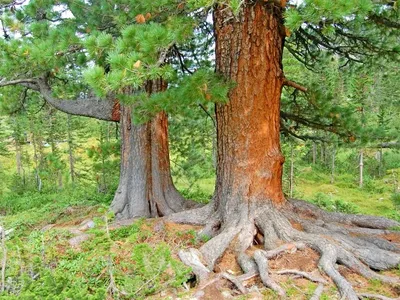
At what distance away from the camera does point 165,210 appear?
5348mm

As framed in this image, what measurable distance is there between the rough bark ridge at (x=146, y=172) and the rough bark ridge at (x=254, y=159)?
1.40 m

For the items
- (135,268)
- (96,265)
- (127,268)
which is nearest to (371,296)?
(135,268)

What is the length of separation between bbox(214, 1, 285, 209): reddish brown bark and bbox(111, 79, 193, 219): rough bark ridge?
1.52 meters

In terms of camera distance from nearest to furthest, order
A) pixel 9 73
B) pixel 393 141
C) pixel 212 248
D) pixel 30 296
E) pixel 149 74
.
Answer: pixel 30 296, pixel 149 74, pixel 212 248, pixel 9 73, pixel 393 141

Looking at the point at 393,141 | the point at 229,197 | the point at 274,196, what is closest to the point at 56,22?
the point at 229,197

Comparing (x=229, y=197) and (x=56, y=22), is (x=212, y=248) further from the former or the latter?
(x=56, y=22)

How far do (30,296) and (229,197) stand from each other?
2454 millimetres

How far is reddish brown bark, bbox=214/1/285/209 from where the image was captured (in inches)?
148

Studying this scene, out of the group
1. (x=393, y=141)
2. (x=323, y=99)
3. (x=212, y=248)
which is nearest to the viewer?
(x=212, y=248)

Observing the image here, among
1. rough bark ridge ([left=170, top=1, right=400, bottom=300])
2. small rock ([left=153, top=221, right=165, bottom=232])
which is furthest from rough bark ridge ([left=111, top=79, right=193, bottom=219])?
rough bark ridge ([left=170, top=1, right=400, bottom=300])

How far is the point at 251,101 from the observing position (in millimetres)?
3830

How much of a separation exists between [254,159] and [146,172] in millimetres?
1963

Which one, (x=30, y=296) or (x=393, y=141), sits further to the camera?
(x=393, y=141)

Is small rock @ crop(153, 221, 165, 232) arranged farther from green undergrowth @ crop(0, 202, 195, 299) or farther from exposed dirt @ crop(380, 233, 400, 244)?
exposed dirt @ crop(380, 233, 400, 244)
